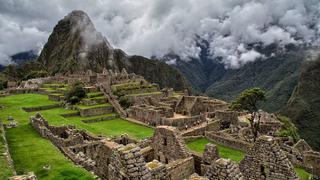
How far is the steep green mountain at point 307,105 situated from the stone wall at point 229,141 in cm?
4236

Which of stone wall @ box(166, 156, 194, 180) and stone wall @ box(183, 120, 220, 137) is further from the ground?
stone wall @ box(166, 156, 194, 180)

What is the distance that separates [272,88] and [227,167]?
115154 mm

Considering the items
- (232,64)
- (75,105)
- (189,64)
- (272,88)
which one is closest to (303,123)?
(272,88)

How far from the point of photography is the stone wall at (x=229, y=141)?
2545 cm

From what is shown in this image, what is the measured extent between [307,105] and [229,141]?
77314 mm

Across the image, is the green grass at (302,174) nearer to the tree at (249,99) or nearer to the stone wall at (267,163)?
the stone wall at (267,163)

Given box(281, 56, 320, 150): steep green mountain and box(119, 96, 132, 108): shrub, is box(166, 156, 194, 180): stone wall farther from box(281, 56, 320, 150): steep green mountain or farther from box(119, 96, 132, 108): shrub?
box(281, 56, 320, 150): steep green mountain

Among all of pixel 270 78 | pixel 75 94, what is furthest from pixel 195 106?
pixel 270 78

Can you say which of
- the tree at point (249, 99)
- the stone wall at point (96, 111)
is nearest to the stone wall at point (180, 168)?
the stone wall at point (96, 111)

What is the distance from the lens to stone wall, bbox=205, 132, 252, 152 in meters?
25.4

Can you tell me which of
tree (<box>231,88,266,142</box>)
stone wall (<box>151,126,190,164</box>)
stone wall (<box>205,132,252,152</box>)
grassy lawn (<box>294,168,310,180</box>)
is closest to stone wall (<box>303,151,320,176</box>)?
grassy lawn (<box>294,168,310,180</box>)

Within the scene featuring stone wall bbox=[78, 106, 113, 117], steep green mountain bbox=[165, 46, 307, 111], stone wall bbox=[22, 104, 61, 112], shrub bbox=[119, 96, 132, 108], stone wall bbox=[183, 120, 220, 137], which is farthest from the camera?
steep green mountain bbox=[165, 46, 307, 111]

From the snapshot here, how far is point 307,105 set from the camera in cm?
9500

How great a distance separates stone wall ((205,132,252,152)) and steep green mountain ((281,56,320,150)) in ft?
139
